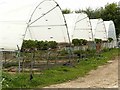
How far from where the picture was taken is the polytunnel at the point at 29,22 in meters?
17.8

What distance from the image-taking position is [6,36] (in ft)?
58.8

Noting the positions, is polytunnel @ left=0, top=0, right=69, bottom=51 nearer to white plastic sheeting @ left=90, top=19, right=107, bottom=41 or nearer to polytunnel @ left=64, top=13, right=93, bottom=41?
polytunnel @ left=64, top=13, right=93, bottom=41

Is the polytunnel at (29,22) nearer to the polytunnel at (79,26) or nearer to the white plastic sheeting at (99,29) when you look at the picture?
the polytunnel at (79,26)

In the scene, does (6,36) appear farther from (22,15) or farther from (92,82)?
(92,82)

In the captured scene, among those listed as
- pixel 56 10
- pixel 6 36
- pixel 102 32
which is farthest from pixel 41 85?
pixel 102 32

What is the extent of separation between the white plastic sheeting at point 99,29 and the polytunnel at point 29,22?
1685 centimetres

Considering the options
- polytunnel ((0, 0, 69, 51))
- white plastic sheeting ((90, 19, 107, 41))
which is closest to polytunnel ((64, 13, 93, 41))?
polytunnel ((0, 0, 69, 51))

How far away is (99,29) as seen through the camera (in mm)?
43500

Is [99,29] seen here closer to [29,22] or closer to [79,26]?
[79,26]

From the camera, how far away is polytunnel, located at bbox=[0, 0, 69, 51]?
1784 centimetres

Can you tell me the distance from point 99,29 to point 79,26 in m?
10.6

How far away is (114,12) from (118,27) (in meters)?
2.98

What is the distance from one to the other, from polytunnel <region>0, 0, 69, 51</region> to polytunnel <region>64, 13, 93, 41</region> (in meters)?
6.13

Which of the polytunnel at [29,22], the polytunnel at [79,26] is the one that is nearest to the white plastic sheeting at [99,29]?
the polytunnel at [79,26]
